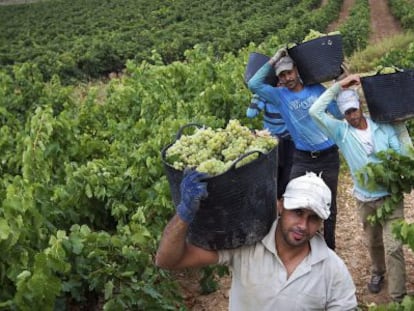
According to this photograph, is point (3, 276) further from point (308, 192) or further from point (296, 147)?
point (296, 147)

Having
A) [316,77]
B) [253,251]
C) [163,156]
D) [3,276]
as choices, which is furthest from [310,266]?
[316,77]

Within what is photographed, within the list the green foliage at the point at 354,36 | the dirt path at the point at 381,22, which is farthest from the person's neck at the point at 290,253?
the dirt path at the point at 381,22

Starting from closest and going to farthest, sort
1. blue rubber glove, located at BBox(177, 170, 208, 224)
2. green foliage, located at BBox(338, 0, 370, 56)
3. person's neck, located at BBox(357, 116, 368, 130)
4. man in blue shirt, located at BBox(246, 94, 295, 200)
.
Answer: blue rubber glove, located at BBox(177, 170, 208, 224)
person's neck, located at BBox(357, 116, 368, 130)
man in blue shirt, located at BBox(246, 94, 295, 200)
green foliage, located at BBox(338, 0, 370, 56)

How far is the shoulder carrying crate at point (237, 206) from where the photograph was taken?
8.75ft

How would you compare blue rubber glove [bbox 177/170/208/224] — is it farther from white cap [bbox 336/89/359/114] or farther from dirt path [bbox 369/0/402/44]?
dirt path [bbox 369/0/402/44]

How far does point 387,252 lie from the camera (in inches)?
177

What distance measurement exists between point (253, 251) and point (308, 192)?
0.39 metres

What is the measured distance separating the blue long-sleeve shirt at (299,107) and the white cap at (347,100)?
0.50 m

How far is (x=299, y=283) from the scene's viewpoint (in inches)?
108

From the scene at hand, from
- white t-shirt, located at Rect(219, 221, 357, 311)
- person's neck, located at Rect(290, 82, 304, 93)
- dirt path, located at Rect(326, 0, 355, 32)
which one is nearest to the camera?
white t-shirt, located at Rect(219, 221, 357, 311)

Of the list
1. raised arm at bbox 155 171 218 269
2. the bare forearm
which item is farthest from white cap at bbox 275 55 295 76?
the bare forearm

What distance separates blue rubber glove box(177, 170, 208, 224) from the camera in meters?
2.50

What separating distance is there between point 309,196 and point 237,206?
1.03ft

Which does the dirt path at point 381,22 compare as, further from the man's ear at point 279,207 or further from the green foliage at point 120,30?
the man's ear at point 279,207
